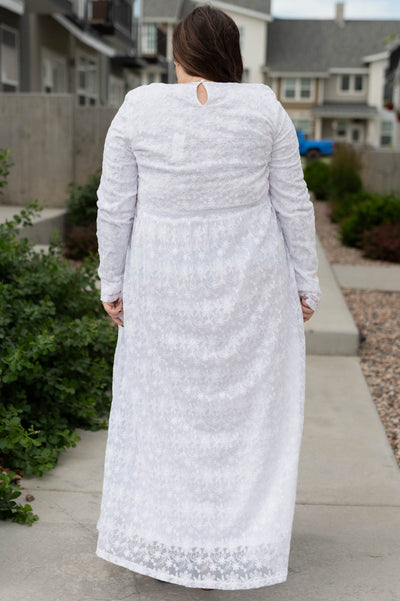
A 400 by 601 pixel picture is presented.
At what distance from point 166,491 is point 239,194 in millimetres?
993

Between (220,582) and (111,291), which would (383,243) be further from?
(220,582)

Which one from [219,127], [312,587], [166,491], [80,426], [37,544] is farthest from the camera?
[80,426]

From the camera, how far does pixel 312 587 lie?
283 centimetres

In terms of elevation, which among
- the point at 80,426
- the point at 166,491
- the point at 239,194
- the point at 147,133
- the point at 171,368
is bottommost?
the point at 80,426

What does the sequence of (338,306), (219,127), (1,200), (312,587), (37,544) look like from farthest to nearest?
(1,200) < (338,306) < (37,544) < (312,587) < (219,127)

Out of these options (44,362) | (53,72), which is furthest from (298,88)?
(44,362)

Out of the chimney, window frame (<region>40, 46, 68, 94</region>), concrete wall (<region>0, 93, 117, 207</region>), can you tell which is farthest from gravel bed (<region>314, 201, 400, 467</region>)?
the chimney

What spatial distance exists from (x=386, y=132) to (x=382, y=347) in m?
47.5

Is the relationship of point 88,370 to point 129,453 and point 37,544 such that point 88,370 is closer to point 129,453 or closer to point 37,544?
point 37,544

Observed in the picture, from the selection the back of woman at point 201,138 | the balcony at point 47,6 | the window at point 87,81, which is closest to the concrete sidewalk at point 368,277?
the back of woman at point 201,138

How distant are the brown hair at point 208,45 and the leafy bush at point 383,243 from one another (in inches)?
317

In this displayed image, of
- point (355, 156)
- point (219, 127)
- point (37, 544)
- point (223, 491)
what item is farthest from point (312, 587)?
point (355, 156)

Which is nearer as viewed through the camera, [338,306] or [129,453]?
[129,453]

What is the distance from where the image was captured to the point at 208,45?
2453 mm
